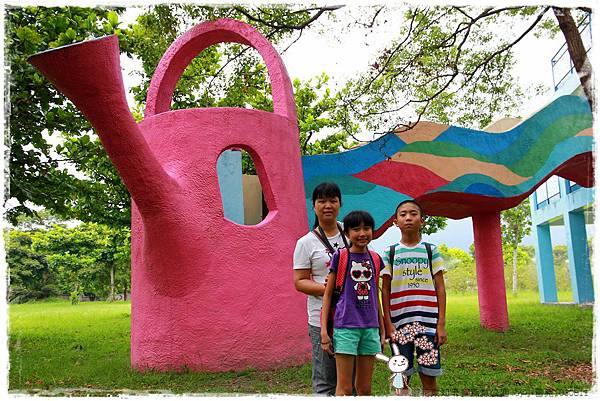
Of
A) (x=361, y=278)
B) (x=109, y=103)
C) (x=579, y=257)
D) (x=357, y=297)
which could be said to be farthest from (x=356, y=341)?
(x=579, y=257)

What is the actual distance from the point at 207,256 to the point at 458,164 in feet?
16.2

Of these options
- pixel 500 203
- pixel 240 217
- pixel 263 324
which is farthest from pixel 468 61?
pixel 263 324

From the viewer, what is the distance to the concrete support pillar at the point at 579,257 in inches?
623

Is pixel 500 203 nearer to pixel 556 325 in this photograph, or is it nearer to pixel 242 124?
pixel 556 325

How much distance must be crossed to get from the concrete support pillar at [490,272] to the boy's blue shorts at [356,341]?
8007 millimetres

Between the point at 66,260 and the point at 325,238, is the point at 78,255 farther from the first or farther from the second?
the point at 325,238

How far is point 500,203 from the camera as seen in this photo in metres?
9.82

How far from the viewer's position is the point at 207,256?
6297mm

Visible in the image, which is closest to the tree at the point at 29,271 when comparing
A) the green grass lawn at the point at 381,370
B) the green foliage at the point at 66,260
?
the green foliage at the point at 66,260

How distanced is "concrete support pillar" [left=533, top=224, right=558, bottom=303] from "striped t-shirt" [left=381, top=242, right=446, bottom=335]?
55.0 feet

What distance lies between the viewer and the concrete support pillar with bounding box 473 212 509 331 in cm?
1020

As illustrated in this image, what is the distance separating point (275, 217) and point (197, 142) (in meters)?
1.34

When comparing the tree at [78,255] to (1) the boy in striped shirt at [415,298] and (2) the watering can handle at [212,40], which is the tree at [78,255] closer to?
(2) the watering can handle at [212,40]

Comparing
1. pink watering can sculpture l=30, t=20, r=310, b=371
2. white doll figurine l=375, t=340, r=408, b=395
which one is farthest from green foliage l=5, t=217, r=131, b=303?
white doll figurine l=375, t=340, r=408, b=395
